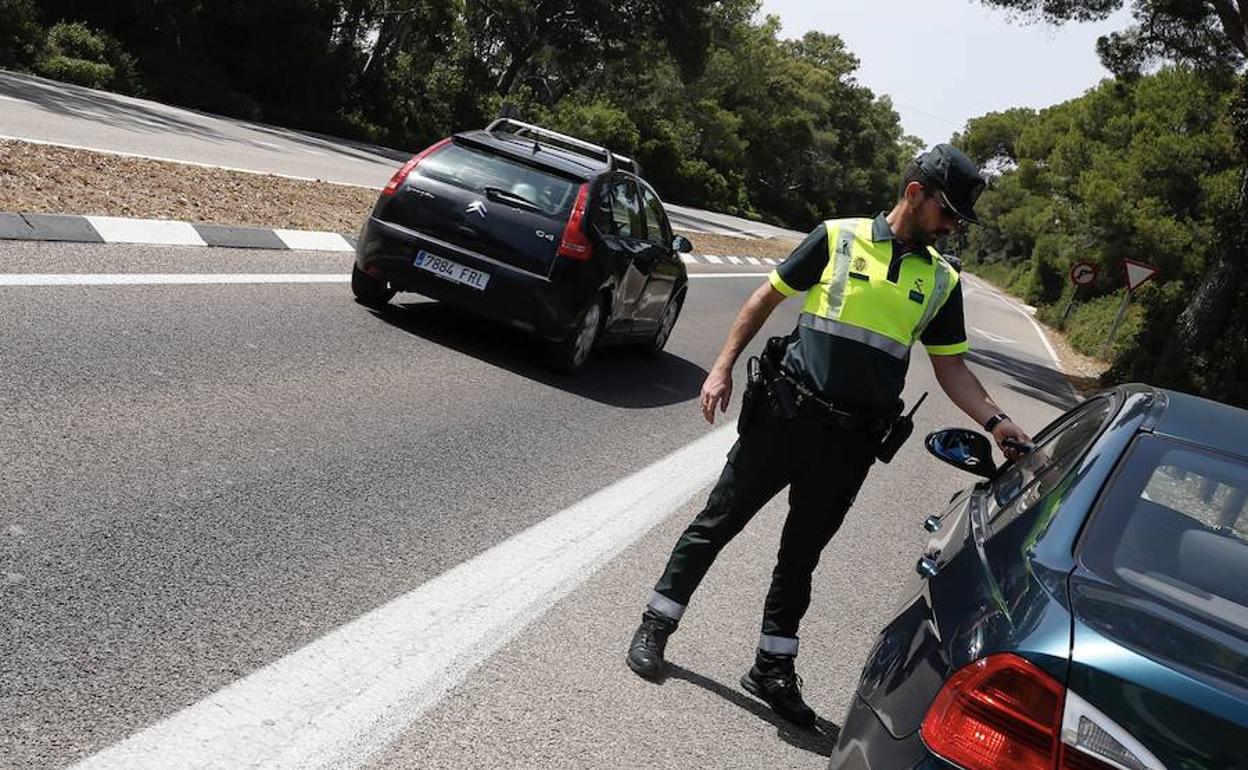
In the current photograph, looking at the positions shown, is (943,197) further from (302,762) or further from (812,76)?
(812,76)

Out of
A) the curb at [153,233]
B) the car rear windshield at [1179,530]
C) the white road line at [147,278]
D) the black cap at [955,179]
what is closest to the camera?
the car rear windshield at [1179,530]

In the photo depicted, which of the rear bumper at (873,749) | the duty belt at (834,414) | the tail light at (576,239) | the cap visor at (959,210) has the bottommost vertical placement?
the rear bumper at (873,749)

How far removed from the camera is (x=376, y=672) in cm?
410

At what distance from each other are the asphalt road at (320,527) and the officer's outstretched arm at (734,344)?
933mm

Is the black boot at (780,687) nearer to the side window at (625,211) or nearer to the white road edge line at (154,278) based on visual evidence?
Answer: the white road edge line at (154,278)

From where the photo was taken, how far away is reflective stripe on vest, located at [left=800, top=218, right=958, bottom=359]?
451 centimetres

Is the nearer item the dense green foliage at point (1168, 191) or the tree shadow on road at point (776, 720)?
the tree shadow on road at point (776, 720)

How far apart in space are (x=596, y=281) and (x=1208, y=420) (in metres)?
6.88

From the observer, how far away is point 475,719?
3.94m

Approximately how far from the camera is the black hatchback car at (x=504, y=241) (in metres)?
10.1

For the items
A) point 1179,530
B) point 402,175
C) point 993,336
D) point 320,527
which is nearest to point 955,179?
point 1179,530

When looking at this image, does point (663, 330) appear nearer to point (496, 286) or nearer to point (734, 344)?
point (496, 286)

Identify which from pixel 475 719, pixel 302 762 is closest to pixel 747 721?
pixel 475 719

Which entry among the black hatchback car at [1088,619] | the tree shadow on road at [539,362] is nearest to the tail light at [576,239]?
the tree shadow on road at [539,362]
